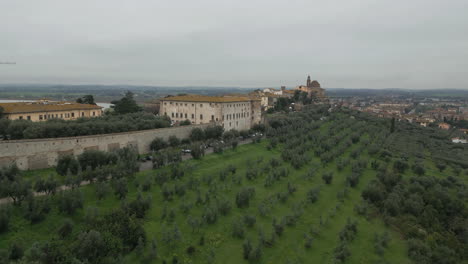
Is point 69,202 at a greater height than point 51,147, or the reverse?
point 51,147

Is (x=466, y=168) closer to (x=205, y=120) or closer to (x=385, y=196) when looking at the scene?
(x=385, y=196)

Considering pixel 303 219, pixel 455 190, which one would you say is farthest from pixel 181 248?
pixel 455 190

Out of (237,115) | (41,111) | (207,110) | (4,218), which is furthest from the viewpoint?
(237,115)

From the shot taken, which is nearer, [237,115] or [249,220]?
[249,220]

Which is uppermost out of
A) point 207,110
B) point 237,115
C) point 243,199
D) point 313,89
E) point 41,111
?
point 313,89

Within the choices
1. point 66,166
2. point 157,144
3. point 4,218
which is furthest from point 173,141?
point 4,218

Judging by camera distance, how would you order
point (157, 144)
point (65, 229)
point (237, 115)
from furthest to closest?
point (237, 115)
point (157, 144)
point (65, 229)

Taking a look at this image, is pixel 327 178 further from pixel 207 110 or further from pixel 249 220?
pixel 207 110

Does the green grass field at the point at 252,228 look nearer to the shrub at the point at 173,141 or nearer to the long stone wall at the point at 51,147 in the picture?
the long stone wall at the point at 51,147
